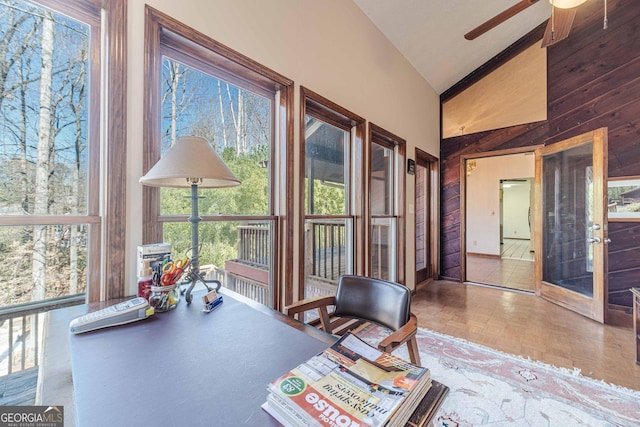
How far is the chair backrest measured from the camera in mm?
1343

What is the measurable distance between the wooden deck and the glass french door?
4.56 metres

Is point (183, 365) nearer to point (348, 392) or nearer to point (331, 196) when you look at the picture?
point (348, 392)

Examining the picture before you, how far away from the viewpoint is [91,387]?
25.2 inches

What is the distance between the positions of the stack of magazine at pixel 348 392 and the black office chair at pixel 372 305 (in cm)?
52

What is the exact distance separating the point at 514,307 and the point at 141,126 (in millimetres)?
4384

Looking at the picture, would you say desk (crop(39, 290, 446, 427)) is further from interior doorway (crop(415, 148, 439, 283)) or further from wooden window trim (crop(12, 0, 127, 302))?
interior doorway (crop(415, 148, 439, 283))

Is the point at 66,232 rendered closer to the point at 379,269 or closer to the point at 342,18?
the point at 342,18

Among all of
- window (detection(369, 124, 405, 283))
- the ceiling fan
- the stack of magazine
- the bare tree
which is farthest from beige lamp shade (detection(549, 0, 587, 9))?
the bare tree

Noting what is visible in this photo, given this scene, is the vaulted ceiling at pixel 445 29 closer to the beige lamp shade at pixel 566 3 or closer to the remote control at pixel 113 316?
the beige lamp shade at pixel 566 3

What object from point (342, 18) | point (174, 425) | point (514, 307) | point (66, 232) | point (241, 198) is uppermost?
point (342, 18)

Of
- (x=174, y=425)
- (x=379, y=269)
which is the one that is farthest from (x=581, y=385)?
(x=174, y=425)

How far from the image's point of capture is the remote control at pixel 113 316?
0.90 m

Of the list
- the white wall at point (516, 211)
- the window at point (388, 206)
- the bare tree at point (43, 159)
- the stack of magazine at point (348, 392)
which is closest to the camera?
the stack of magazine at point (348, 392)

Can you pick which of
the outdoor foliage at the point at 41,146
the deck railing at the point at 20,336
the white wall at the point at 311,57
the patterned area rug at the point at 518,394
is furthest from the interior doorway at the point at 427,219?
the deck railing at the point at 20,336
